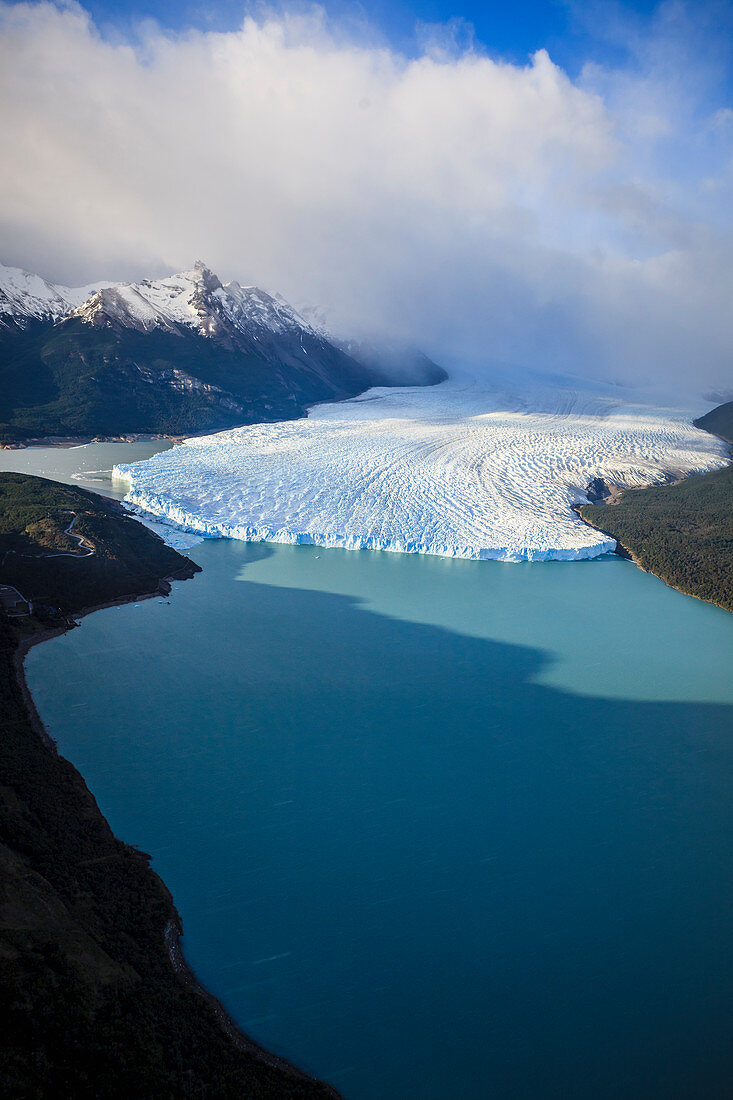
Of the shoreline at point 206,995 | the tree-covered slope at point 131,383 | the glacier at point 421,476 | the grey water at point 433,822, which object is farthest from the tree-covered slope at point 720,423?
the shoreline at point 206,995

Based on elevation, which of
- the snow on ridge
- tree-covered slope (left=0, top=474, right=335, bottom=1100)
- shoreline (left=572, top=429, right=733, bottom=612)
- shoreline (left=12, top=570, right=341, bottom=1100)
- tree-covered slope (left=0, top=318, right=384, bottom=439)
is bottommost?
shoreline (left=12, top=570, right=341, bottom=1100)

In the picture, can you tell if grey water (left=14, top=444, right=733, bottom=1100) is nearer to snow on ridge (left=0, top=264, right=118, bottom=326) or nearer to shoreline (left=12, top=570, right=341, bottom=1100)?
shoreline (left=12, top=570, right=341, bottom=1100)

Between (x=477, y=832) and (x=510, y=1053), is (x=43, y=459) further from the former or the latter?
(x=510, y=1053)

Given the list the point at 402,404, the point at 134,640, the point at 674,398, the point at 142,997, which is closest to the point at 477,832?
the point at 142,997

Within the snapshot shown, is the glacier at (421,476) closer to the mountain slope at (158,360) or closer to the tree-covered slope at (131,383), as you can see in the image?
the tree-covered slope at (131,383)

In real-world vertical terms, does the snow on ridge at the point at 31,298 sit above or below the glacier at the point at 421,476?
above

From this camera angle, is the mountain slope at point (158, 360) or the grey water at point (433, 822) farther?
the mountain slope at point (158, 360)

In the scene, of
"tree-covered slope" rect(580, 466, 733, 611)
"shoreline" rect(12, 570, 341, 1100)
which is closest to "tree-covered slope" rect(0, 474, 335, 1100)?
"shoreline" rect(12, 570, 341, 1100)

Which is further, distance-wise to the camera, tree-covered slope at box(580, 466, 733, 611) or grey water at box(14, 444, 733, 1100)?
tree-covered slope at box(580, 466, 733, 611)
